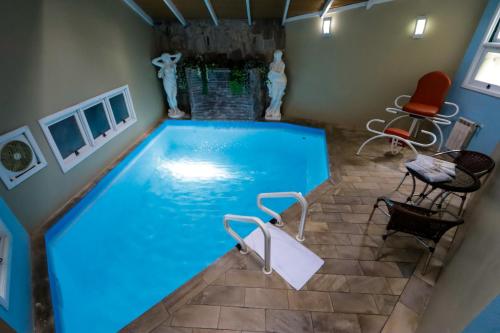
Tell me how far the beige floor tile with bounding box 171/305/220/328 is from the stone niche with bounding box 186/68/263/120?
4.72 metres

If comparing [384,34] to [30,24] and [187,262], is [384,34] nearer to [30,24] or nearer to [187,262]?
[187,262]

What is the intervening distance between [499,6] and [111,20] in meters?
6.11

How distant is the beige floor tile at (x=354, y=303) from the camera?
1.70m

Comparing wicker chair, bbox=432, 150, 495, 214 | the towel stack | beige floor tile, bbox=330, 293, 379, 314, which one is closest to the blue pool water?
beige floor tile, bbox=330, 293, 379, 314

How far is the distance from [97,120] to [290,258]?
387 cm

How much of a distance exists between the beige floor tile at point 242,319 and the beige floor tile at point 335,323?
0.40m

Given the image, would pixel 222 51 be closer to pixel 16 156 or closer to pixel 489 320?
pixel 16 156

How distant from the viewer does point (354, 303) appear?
1743 millimetres

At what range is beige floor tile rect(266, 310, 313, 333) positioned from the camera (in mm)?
1596

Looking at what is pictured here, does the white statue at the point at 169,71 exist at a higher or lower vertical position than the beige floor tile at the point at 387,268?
higher

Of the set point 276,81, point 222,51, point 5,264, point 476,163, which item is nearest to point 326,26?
point 276,81

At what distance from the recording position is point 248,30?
5.40 meters

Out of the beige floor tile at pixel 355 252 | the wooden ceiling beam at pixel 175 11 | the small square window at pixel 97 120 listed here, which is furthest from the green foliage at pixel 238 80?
the beige floor tile at pixel 355 252

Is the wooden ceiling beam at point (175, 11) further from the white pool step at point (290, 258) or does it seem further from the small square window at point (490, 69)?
the small square window at point (490, 69)
